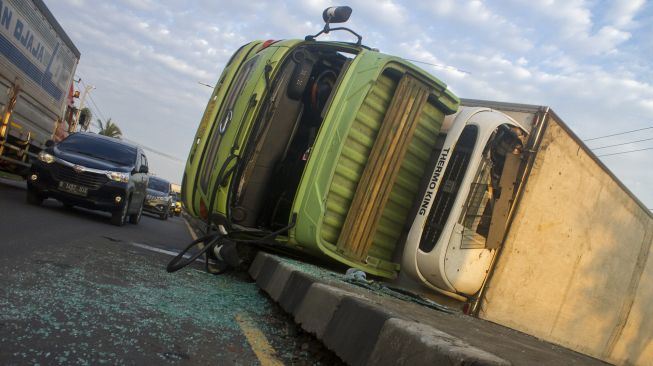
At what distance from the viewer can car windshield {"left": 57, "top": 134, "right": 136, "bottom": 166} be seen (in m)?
10.2

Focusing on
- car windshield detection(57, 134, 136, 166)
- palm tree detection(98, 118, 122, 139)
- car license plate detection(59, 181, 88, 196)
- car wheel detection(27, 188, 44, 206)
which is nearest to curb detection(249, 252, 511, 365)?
car license plate detection(59, 181, 88, 196)

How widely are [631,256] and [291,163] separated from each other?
13.8 feet

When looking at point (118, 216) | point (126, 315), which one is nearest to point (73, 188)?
point (118, 216)

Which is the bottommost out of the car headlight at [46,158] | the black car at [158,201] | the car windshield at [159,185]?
the black car at [158,201]

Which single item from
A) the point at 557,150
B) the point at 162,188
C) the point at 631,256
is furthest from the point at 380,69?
the point at 162,188

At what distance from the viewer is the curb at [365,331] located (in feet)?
6.40

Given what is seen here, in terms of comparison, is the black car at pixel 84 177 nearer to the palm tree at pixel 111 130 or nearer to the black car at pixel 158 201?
the black car at pixel 158 201

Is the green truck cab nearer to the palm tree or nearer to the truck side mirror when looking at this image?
the truck side mirror

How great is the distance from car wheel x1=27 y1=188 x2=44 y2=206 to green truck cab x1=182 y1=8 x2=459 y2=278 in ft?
15.0

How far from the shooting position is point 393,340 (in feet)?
7.36

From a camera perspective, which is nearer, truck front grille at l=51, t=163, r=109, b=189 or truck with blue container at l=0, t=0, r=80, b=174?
truck front grille at l=51, t=163, r=109, b=189

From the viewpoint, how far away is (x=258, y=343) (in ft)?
10.4

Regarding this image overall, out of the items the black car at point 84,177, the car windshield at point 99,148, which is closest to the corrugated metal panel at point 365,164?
the black car at point 84,177

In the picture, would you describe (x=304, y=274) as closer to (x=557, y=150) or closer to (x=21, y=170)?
(x=557, y=150)
